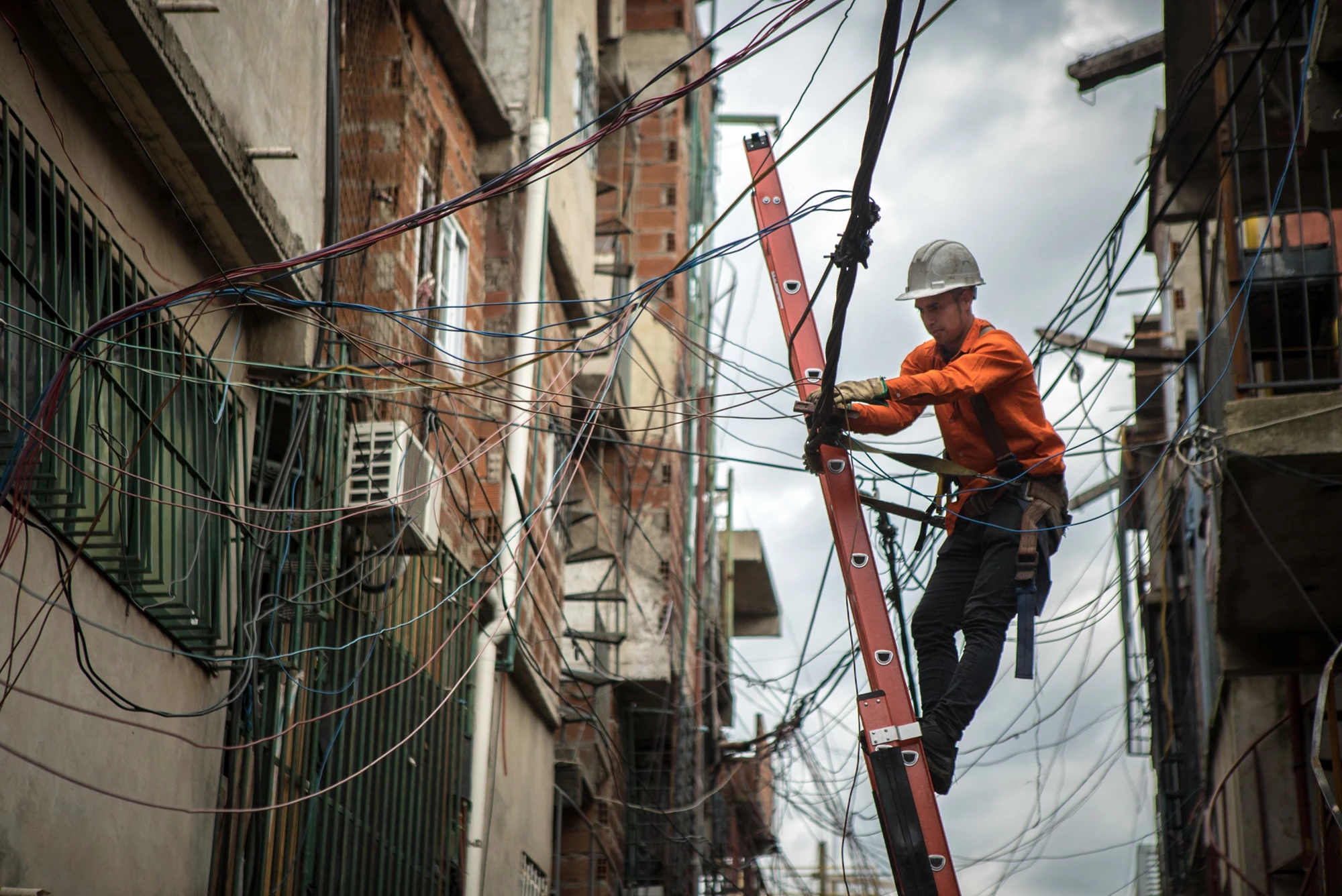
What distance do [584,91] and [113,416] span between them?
1102cm

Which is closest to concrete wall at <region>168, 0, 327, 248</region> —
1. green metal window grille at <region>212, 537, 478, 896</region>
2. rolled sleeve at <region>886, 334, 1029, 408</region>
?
green metal window grille at <region>212, 537, 478, 896</region>

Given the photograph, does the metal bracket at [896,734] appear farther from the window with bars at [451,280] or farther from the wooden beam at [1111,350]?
the window with bars at [451,280]

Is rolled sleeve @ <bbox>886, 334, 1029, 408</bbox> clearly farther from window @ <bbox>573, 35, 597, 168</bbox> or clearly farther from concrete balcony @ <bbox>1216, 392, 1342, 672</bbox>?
window @ <bbox>573, 35, 597, 168</bbox>

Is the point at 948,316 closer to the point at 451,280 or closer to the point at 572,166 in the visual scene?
the point at 451,280

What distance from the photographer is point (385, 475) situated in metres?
9.43

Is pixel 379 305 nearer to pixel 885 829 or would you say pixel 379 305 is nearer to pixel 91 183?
pixel 91 183

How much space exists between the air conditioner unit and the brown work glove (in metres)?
3.52

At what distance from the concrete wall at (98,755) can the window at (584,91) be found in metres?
9.86

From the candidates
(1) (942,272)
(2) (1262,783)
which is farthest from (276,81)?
(2) (1262,783)

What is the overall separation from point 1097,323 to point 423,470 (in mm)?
3970

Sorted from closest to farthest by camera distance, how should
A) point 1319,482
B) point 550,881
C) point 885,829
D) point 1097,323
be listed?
point 885,829 < point 1097,323 < point 1319,482 < point 550,881

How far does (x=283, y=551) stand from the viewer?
8570mm

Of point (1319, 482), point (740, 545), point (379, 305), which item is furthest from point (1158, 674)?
point (379, 305)

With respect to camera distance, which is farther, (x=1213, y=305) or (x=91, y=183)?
(x=1213, y=305)
